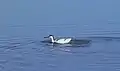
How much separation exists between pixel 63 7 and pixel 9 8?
2499 mm

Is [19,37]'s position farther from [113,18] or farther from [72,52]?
[113,18]

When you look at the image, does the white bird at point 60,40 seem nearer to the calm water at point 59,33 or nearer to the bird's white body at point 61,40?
the bird's white body at point 61,40

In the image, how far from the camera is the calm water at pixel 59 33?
10.7 m

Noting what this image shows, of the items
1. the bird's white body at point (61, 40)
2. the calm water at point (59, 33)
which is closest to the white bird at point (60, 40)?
the bird's white body at point (61, 40)

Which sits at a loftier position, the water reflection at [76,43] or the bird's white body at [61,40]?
the bird's white body at [61,40]

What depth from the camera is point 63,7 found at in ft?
57.1

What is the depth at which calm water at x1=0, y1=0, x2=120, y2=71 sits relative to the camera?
10.7 meters

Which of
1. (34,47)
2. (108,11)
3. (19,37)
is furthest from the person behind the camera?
(108,11)

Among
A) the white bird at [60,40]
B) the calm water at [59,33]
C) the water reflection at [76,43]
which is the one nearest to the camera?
the calm water at [59,33]

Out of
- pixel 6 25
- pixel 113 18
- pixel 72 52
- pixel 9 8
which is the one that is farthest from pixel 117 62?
pixel 9 8

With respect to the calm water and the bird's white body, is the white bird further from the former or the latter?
the calm water

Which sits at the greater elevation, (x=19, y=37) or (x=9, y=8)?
(x=9, y=8)

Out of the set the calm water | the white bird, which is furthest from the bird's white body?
the calm water

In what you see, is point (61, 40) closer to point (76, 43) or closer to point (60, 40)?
point (60, 40)
